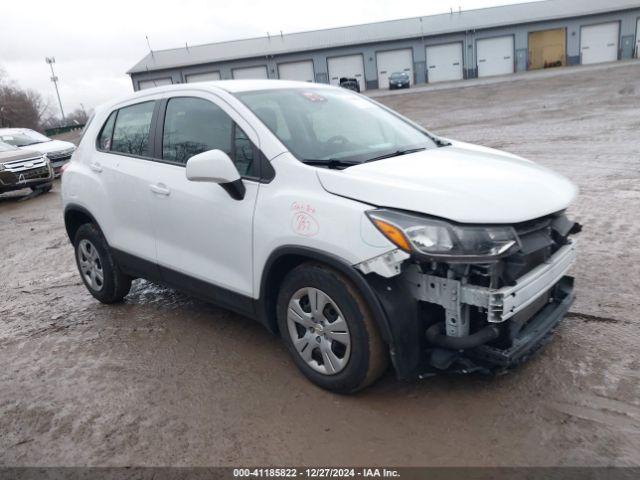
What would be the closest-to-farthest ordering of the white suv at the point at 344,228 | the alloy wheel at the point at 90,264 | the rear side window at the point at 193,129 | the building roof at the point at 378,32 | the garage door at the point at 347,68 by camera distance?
the white suv at the point at 344,228 → the rear side window at the point at 193,129 → the alloy wheel at the point at 90,264 → the building roof at the point at 378,32 → the garage door at the point at 347,68

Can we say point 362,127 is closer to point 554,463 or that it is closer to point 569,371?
point 569,371

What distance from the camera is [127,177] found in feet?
13.8

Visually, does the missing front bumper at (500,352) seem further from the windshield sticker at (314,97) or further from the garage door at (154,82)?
the garage door at (154,82)

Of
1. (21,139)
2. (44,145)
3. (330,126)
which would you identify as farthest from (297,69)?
(330,126)

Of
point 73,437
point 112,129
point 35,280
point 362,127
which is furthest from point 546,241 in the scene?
point 35,280

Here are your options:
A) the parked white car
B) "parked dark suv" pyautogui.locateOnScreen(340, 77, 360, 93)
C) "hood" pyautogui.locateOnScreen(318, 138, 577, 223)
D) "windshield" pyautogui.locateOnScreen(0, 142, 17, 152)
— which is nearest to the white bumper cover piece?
"hood" pyautogui.locateOnScreen(318, 138, 577, 223)

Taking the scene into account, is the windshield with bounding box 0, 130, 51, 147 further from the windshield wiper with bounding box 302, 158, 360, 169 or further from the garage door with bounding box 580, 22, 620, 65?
the garage door with bounding box 580, 22, 620, 65

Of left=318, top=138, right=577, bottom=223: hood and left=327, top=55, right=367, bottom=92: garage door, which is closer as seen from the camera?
left=318, top=138, right=577, bottom=223: hood

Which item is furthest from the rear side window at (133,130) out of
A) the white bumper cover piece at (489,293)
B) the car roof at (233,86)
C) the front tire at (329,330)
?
the white bumper cover piece at (489,293)

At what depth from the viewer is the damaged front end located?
8.52 ft

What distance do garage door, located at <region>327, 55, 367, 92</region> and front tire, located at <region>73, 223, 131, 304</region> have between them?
41.3 metres

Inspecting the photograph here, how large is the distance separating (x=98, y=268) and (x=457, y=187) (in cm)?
350

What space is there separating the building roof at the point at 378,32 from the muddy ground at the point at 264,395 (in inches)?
1639

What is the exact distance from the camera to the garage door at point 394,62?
143 ft
